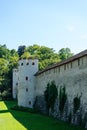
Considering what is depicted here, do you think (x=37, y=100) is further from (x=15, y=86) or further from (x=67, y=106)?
(x=15, y=86)

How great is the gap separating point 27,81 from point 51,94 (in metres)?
12.6

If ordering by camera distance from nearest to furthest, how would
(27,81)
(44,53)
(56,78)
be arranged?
(56,78) → (27,81) → (44,53)

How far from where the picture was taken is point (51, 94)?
37812 millimetres

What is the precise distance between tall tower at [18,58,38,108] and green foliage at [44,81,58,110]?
9544mm

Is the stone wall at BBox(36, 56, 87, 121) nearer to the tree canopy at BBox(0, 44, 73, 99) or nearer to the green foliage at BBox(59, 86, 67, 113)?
the green foliage at BBox(59, 86, 67, 113)

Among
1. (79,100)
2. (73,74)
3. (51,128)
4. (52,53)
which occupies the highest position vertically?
(52,53)

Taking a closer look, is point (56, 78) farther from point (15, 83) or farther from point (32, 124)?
point (15, 83)

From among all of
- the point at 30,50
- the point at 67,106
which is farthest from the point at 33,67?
the point at 30,50

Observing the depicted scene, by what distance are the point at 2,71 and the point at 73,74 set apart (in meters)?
53.1

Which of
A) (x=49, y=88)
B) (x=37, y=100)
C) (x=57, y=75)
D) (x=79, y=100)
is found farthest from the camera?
(x=37, y=100)

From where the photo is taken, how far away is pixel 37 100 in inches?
1889

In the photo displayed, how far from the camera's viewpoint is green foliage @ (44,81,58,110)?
36875 mm

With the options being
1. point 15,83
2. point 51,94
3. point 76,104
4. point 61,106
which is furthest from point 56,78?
point 15,83

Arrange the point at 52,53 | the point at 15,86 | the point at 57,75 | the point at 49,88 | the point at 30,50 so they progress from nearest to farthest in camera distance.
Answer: the point at 57,75 → the point at 49,88 → the point at 15,86 → the point at 52,53 → the point at 30,50
